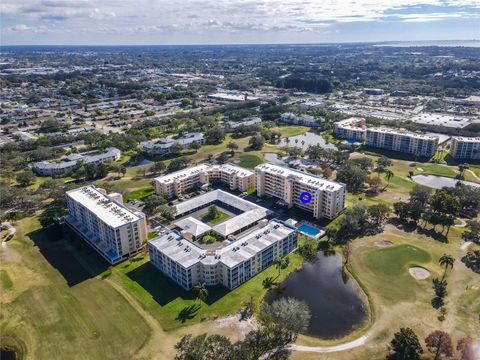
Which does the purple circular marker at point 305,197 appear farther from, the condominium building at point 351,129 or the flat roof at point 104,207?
the condominium building at point 351,129

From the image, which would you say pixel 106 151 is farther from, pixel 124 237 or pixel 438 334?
pixel 438 334

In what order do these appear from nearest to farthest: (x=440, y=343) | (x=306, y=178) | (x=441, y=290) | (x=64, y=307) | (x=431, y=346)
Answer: (x=440, y=343)
(x=431, y=346)
(x=64, y=307)
(x=441, y=290)
(x=306, y=178)

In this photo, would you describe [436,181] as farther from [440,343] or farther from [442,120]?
[440,343]

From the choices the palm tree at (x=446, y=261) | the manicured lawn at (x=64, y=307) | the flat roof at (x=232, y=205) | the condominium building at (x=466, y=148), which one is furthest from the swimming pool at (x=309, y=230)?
the condominium building at (x=466, y=148)

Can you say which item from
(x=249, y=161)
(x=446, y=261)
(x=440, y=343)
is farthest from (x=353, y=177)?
(x=440, y=343)

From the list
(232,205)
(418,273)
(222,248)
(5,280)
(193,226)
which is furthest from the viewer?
(232,205)

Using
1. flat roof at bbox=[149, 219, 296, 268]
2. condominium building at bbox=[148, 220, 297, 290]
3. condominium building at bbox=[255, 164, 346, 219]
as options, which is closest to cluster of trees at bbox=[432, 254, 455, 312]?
condominium building at bbox=[148, 220, 297, 290]
